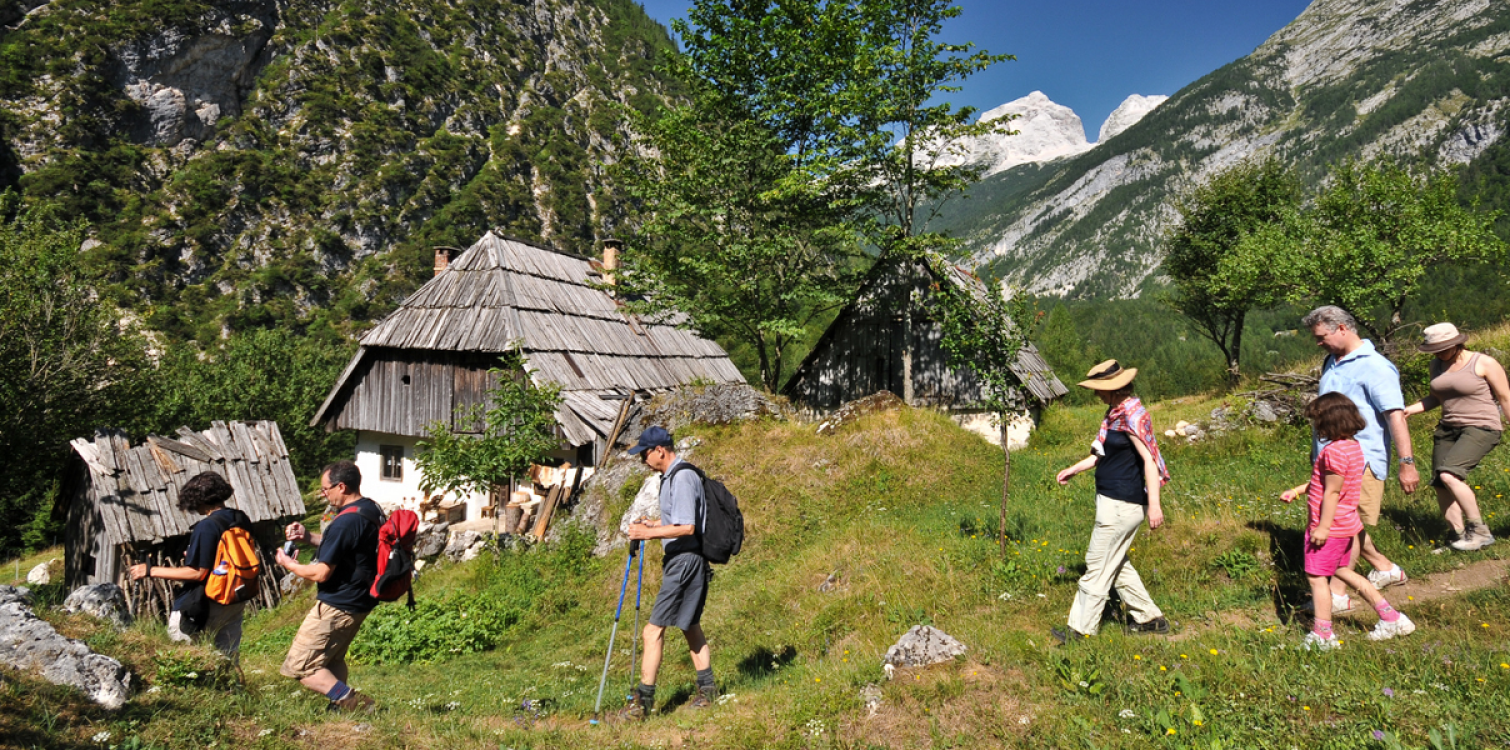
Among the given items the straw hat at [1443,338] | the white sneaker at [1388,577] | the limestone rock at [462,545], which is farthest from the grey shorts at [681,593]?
the limestone rock at [462,545]

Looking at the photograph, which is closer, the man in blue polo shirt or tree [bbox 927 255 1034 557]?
the man in blue polo shirt

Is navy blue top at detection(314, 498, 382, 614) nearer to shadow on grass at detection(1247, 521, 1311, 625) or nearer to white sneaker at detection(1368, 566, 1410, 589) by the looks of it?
shadow on grass at detection(1247, 521, 1311, 625)

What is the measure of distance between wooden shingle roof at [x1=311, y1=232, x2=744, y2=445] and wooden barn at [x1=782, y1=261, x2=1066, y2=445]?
429 centimetres

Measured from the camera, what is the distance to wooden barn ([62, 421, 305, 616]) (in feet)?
40.7

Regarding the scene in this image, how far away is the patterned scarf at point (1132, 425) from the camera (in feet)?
15.3

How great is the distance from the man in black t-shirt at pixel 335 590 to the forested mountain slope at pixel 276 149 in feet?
183

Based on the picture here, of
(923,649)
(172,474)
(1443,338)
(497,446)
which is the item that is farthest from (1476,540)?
(172,474)

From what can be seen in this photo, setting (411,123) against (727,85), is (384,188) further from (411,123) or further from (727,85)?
(727,85)

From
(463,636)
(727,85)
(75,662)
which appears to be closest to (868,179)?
(727,85)

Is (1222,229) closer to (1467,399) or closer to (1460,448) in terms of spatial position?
(1467,399)

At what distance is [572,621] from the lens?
8852mm

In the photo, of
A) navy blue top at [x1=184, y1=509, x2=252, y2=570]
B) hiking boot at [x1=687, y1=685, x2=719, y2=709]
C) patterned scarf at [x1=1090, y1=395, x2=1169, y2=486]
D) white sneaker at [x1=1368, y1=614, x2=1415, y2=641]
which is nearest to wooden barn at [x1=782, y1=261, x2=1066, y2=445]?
patterned scarf at [x1=1090, y1=395, x2=1169, y2=486]

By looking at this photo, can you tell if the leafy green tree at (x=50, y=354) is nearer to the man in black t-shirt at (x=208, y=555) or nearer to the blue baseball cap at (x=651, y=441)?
the man in black t-shirt at (x=208, y=555)

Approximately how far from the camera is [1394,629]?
403 cm
